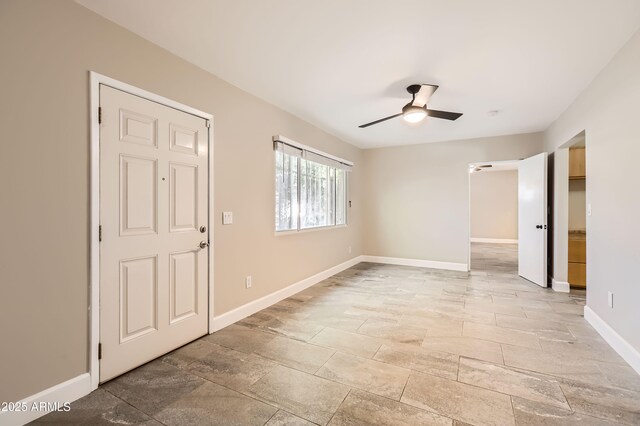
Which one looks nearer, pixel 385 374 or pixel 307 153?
pixel 385 374

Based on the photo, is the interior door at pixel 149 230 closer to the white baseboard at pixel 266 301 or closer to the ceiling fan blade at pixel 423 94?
the white baseboard at pixel 266 301

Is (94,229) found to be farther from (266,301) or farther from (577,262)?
Result: (577,262)

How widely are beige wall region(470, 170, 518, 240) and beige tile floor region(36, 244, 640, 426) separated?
7125 millimetres

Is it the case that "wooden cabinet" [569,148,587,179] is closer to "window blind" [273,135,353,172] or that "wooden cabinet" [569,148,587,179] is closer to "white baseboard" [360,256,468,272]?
"white baseboard" [360,256,468,272]

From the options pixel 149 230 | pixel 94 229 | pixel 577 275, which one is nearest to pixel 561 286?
pixel 577 275

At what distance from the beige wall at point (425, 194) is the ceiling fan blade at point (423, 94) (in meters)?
2.86

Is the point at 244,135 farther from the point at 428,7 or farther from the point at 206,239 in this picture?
the point at 428,7

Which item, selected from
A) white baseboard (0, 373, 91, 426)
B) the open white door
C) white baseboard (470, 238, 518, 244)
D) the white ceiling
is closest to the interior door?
white baseboard (0, 373, 91, 426)

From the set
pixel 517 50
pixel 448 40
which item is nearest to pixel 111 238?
pixel 448 40

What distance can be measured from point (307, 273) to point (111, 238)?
2836 millimetres

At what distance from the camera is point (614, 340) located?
2.45m

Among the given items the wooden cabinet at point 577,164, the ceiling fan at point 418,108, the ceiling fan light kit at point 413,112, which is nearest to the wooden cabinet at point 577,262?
the wooden cabinet at point 577,164

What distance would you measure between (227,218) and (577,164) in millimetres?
5270

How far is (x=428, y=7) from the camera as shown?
1888 mm
